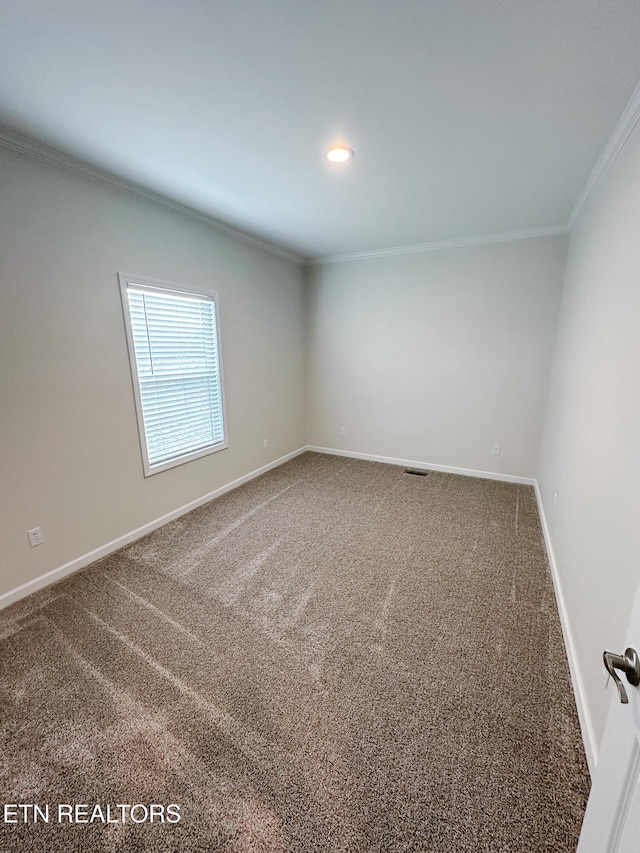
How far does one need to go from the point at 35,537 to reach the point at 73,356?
45.5 inches

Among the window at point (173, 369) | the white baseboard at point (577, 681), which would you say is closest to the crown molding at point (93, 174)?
the window at point (173, 369)

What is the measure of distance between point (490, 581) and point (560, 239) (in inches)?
126

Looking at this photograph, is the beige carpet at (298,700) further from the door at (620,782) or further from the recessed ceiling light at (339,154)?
the recessed ceiling light at (339,154)

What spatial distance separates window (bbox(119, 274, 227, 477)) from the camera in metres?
2.56

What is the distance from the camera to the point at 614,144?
1.77 m

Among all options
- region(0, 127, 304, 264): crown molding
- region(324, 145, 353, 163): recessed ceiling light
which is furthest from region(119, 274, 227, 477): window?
region(324, 145, 353, 163): recessed ceiling light

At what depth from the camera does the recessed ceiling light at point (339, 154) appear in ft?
6.28

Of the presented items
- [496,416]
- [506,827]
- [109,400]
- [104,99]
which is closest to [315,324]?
[496,416]

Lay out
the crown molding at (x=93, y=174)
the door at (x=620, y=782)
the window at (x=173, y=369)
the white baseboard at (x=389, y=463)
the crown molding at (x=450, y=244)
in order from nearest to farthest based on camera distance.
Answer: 1. the door at (x=620, y=782)
2. the white baseboard at (x=389, y=463)
3. the crown molding at (x=93, y=174)
4. the window at (x=173, y=369)
5. the crown molding at (x=450, y=244)

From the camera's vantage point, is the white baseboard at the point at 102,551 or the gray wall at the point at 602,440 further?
the white baseboard at the point at 102,551

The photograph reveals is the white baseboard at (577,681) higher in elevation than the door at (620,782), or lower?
lower

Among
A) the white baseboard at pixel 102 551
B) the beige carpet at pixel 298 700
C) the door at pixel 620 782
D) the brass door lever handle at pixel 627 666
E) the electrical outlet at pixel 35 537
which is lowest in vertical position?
the beige carpet at pixel 298 700

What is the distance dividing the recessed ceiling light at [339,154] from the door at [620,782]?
2348mm

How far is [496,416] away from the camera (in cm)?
375
